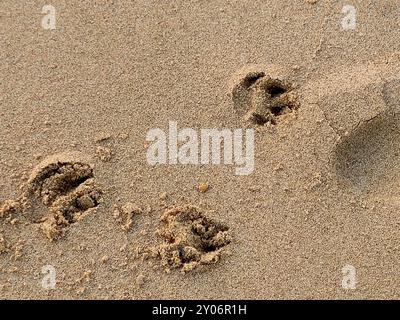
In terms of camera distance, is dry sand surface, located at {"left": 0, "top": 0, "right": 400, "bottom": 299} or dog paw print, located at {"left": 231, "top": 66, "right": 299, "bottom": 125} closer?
dry sand surface, located at {"left": 0, "top": 0, "right": 400, "bottom": 299}

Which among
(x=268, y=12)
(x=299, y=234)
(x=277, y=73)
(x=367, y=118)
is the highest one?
(x=268, y=12)

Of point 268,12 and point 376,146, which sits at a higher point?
point 268,12

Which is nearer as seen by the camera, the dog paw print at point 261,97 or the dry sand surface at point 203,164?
the dry sand surface at point 203,164

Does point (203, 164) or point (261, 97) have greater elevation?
point (261, 97)

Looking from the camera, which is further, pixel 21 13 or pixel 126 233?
pixel 21 13
